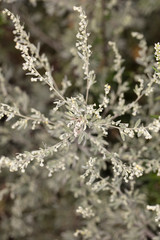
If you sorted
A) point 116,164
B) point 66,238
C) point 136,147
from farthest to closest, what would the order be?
point 66,238 → point 136,147 → point 116,164

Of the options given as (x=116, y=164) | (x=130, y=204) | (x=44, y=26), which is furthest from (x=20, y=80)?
(x=116, y=164)

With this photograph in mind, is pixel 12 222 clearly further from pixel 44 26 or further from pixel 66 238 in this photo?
pixel 44 26

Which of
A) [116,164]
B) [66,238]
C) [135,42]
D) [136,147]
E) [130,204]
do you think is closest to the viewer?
[116,164]

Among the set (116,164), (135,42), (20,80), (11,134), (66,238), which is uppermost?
(20,80)

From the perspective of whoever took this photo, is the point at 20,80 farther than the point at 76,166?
Yes

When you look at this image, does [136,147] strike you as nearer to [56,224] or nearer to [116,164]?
[116,164]

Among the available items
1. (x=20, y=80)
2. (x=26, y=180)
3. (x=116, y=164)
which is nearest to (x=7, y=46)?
(x=20, y=80)

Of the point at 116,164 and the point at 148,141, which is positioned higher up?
the point at 148,141
